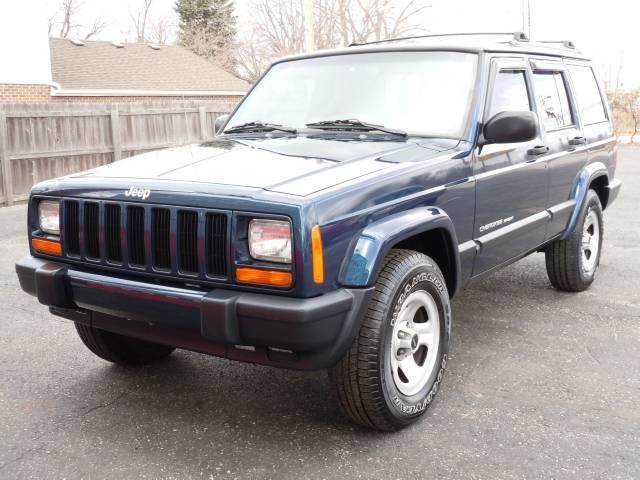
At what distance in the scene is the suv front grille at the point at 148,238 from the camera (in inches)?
113

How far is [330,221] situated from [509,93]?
84.2 inches

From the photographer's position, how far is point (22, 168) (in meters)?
12.4

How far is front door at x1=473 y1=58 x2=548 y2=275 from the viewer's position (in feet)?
13.0

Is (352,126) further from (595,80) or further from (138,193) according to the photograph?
(595,80)

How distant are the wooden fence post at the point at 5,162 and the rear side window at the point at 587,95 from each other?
9.88 metres

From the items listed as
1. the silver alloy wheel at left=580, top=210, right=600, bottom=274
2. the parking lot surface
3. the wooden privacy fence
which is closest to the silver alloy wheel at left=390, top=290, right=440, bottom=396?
the parking lot surface

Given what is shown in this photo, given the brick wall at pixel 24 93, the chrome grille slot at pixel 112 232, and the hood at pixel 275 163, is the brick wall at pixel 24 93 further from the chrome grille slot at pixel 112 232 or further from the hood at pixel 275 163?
the chrome grille slot at pixel 112 232

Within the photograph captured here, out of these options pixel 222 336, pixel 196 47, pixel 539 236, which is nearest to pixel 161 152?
pixel 222 336

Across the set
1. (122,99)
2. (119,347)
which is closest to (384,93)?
(119,347)

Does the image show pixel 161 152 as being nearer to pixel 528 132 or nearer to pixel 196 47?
pixel 528 132

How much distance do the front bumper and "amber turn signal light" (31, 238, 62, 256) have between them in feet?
0.58

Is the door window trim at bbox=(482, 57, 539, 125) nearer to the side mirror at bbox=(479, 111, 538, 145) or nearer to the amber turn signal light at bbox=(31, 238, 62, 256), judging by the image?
the side mirror at bbox=(479, 111, 538, 145)

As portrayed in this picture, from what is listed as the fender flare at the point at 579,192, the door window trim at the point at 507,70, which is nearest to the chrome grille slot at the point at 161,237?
the door window trim at the point at 507,70

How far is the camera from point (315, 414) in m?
3.47
